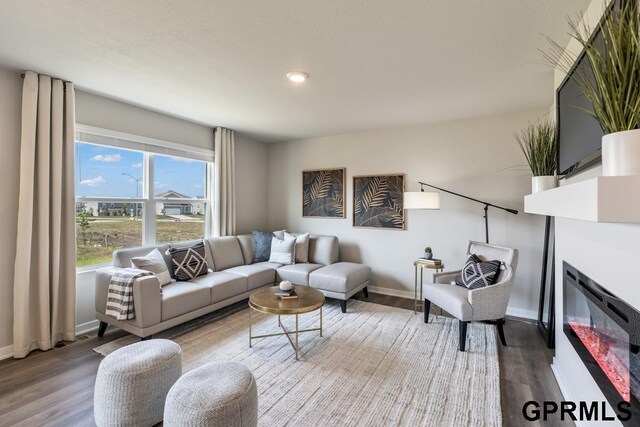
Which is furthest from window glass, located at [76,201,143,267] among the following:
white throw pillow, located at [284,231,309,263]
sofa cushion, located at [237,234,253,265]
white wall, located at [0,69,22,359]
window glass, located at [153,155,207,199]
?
white throw pillow, located at [284,231,309,263]

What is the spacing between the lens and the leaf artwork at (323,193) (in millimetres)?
4688

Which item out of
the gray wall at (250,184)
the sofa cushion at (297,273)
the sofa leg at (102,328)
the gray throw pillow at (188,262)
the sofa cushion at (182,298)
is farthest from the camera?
the gray wall at (250,184)

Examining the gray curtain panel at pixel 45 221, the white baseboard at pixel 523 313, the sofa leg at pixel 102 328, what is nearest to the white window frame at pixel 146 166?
the gray curtain panel at pixel 45 221

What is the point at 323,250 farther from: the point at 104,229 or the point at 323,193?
the point at 104,229

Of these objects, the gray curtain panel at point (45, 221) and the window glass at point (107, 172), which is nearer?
the gray curtain panel at point (45, 221)

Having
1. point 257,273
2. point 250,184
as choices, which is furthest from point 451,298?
point 250,184

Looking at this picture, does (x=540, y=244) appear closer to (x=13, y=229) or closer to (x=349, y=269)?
(x=349, y=269)

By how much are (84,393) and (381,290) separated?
135 inches

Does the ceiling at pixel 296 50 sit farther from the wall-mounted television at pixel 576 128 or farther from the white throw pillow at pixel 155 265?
the white throw pillow at pixel 155 265

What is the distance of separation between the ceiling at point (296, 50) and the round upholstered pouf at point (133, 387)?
203cm

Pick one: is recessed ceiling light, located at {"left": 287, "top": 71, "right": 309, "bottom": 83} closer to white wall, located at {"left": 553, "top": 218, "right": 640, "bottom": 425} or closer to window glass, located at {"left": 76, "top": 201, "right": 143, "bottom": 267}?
white wall, located at {"left": 553, "top": 218, "right": 640, "bottom": 425}

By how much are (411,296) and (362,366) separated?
200cm

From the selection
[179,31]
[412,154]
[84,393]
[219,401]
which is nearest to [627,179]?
[219,401]

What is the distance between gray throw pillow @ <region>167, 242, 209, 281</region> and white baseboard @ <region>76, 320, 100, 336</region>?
890mm
